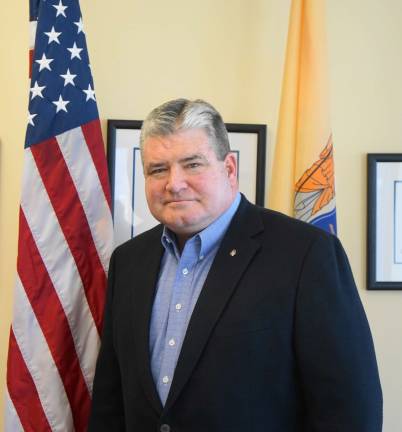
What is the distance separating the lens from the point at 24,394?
154 cm

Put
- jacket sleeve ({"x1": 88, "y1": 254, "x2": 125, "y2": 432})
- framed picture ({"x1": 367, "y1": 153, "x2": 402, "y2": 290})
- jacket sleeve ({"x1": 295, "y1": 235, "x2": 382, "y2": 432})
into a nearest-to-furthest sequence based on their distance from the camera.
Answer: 1. jacket sleeve ({"x1": 295, "y1": 235, "x2": 382, "y2": 432})
2. jacket sleeve ({"x1": 88, "y1": 254, "x2": 125, "y2": 432})
3. framed picture ({"x1": 367, "y1": 153, "x2": 402, "y2": 290})

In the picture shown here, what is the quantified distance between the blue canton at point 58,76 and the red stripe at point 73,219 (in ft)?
0.20

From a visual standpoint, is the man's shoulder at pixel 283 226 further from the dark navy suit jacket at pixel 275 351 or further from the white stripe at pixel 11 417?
the white stripe at pixel 11 417

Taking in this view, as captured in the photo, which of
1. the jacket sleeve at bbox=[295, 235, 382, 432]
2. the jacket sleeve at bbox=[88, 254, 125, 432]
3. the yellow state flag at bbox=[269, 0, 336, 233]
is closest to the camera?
the jacket sleeve at bbox=[295, 235, 382, 432]

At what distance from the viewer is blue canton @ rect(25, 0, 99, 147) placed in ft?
5.16

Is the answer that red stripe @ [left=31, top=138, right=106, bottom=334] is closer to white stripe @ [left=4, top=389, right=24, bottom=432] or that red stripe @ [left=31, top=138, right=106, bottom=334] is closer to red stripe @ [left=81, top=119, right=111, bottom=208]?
red stripe @ [left=81, top=119, right=111, bottom=208]

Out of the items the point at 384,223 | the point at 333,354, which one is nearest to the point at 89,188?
the point at 333,354

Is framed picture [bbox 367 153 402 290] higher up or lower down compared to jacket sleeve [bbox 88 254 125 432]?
higher up

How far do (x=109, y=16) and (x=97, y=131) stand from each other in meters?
0.50

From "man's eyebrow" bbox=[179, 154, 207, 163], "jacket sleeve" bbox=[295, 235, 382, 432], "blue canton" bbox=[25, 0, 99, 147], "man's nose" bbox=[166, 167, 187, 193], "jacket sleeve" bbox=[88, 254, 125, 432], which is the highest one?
"blue canton" bbox=[25, 0, 99, 147]

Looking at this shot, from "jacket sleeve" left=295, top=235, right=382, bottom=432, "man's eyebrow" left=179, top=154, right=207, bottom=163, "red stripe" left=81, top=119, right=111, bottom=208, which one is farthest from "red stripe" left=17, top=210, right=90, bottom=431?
"jacket sleeve" left=295, top=235, right=382, bottom=432

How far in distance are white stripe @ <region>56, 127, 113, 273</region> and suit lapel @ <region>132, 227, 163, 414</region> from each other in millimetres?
230

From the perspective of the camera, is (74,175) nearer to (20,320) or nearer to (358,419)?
(20,320)

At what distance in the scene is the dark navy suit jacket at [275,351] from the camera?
1.12 meters
